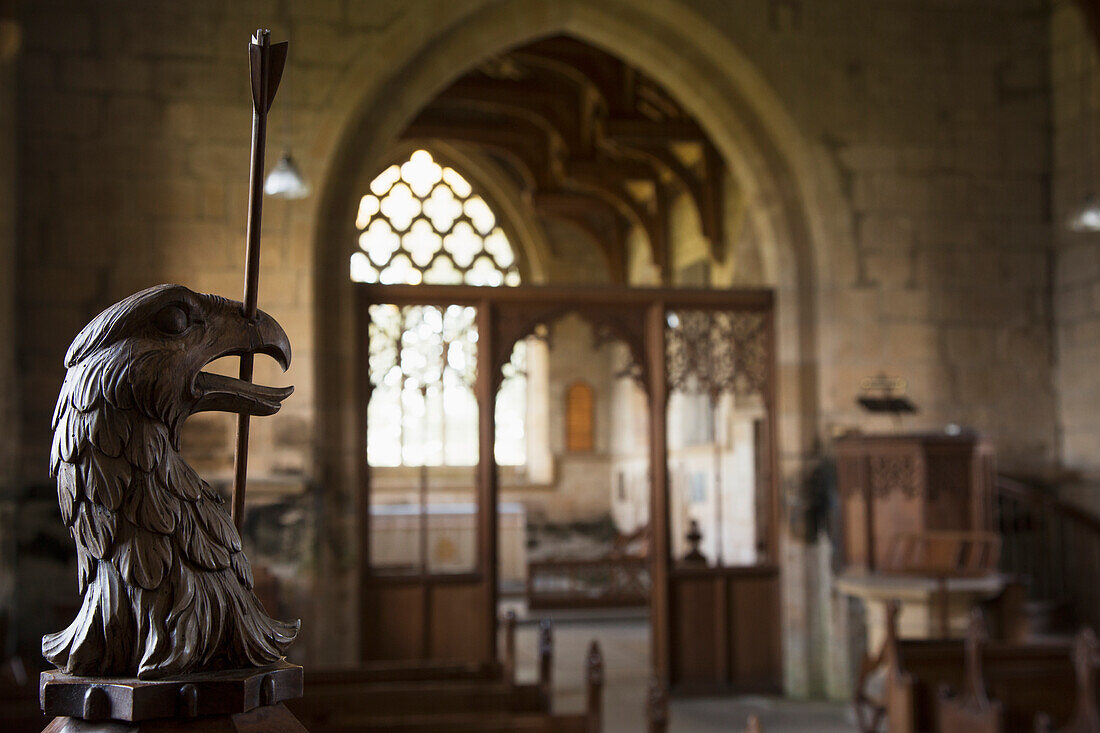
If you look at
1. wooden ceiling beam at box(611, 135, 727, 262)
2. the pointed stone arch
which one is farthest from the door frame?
wooden ceiling beam at box(611, 135, 727, 262)

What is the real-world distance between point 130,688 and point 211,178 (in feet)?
19.2

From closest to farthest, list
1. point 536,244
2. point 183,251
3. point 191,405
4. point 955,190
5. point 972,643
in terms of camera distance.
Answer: point 191,405 < point 972,643 < point 183,251 < point 955,190 < point 536,244

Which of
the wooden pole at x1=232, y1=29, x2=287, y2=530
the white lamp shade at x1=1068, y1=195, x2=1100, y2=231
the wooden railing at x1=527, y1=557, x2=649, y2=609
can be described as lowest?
the wooden railing at x1=527, y1=557, x2=649, y2=609

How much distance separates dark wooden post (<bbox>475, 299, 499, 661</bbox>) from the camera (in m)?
6.97

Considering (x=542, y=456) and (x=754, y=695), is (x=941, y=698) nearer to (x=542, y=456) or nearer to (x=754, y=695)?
(x=754, y=695)

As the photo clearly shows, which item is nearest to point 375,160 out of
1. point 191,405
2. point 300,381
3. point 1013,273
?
point 300,381

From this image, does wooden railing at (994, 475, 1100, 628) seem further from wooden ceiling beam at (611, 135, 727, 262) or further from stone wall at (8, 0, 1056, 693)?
wooden ceiling beam at (611, 135, 727, 262)

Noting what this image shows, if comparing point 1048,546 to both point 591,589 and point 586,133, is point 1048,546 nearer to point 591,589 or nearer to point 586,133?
point 591,589

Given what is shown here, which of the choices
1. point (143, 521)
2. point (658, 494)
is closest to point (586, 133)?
point (658, 494)

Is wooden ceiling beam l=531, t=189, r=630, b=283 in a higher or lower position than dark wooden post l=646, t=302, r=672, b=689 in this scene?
higher

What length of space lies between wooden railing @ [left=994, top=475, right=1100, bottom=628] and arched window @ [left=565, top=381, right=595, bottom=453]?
303 inches

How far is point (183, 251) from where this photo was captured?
6367mm

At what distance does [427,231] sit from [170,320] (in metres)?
12.8

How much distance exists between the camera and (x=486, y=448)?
7.04m
